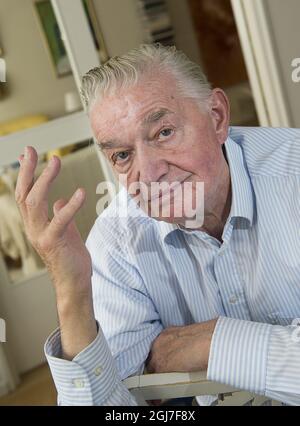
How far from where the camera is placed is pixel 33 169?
1.86ft

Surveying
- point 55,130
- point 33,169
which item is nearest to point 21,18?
point 55,130

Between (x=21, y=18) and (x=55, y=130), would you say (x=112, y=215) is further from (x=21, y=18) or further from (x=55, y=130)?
(x=21, y=18)

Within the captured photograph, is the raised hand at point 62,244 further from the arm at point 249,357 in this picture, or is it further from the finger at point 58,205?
the arm at point 249,357

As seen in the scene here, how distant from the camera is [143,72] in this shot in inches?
30.5

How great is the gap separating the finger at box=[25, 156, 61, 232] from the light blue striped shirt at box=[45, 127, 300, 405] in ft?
1.09

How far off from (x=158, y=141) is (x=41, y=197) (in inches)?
10.3

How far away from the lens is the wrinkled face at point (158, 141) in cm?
74

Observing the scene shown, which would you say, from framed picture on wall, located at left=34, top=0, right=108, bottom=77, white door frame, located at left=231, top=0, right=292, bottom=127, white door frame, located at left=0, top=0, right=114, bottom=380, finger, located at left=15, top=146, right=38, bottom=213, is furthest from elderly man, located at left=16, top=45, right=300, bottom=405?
white door frame, located at left=231, top=0, right=292, bottom=127

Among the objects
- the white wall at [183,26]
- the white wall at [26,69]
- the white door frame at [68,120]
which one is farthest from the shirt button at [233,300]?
the white wall at [183,26]

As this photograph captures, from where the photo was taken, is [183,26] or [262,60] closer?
[262,60]

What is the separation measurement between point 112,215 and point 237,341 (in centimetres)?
37

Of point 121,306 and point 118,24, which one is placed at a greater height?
point 118,24

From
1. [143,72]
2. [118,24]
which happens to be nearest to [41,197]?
[143,72]

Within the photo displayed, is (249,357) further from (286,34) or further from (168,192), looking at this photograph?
(286,34)
